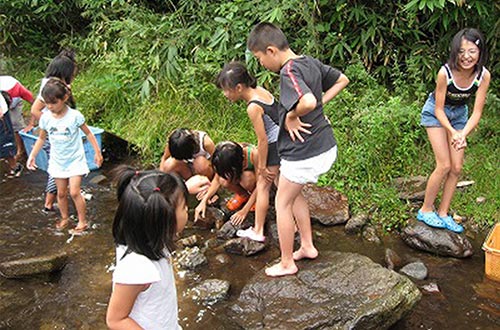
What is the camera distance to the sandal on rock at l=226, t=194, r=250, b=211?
4.56m

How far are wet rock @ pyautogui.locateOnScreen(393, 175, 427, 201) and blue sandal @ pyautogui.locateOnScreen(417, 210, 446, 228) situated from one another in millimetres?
339

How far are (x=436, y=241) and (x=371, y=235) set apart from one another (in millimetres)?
503

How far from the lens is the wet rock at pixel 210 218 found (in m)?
4.47

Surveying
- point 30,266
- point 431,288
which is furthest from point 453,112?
point 30,266

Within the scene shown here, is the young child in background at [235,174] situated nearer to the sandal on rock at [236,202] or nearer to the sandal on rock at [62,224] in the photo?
the sandal on rock at [236,202]

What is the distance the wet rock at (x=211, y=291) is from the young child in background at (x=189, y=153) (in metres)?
1.21

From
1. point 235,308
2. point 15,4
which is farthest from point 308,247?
point 15,4

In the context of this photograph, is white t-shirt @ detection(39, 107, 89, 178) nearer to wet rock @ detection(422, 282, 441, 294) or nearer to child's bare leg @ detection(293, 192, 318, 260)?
child's bare leg @ detection(293, 192, 318, 260)

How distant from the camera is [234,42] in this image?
5.84m

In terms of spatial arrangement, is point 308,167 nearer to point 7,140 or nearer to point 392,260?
point 392,260

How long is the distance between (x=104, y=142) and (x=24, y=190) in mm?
994

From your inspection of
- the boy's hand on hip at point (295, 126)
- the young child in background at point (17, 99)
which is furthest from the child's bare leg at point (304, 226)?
the young child in background at point (17, 99)

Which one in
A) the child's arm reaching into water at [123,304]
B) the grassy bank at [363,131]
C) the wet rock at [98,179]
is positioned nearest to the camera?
the child's arm reaching into water at [123,304]

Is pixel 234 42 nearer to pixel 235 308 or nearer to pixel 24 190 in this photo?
pixel 24 190
